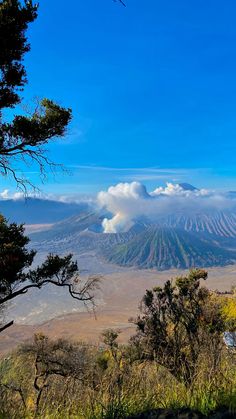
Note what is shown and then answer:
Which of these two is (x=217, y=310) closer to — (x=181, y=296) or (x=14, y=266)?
(x=181, y=296)

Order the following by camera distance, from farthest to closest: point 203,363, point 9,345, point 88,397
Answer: point 9,345 < point 203,363 < point 88,397

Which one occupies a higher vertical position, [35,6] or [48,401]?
[35,6]

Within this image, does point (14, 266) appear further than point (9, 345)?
No

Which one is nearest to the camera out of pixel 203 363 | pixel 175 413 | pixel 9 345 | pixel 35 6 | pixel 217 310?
pixel 175 413

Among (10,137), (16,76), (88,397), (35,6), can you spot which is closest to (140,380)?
(88,397)

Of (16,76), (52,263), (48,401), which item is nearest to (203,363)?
Answer: (48,401)

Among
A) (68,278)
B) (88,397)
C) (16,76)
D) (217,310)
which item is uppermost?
(16,76)
